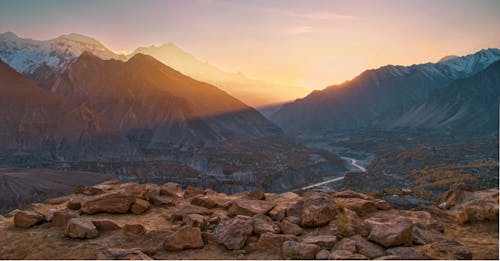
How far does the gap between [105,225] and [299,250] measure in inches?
212

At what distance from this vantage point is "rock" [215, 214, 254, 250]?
30.8 feet

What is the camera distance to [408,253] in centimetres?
792

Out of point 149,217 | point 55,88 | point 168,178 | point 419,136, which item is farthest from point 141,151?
point 149,217

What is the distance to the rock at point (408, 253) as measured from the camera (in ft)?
25.3

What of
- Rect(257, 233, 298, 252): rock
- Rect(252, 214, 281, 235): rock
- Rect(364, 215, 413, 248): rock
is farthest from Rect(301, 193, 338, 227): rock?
Rect(364, 215, 413, 248): rock

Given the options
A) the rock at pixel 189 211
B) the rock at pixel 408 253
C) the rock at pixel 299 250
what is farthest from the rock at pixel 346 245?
the rock at pixel 189 211

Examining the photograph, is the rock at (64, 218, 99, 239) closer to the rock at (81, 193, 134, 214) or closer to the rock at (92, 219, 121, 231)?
the rock at (92, 219, 121, 231)

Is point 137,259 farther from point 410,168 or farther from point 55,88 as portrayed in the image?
point 55,88

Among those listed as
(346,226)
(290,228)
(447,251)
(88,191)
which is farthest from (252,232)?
(88,191)

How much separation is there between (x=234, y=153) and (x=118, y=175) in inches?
1751

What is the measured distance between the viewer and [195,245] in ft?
31.3

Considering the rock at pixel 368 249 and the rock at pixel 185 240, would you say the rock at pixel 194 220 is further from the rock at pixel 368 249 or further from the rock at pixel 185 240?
the rock at pixel 368 249

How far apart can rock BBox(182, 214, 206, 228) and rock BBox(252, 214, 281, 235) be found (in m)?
1.52

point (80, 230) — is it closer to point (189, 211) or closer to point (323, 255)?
point (189, 211)
